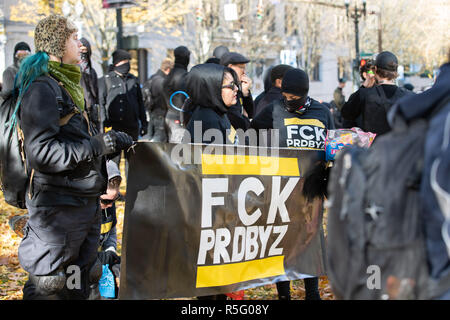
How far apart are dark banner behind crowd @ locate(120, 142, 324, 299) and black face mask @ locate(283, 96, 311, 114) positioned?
0.46 m

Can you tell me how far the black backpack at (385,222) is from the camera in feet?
6.97

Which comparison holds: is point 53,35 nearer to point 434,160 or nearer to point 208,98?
point 208,98

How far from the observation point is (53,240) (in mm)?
3553

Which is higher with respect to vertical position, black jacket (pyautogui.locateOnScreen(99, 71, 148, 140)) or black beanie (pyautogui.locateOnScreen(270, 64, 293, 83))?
black beanie (pyautogui.locateOnScreen(270, 64, 293, 83))

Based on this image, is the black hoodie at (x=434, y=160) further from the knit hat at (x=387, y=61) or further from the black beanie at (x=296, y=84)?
the knit hat at (x=387, y=61)

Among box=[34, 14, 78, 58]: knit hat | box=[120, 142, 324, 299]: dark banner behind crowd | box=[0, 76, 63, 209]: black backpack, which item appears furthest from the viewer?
box=[120, 142, 324, 299]: dark banner behind crowd

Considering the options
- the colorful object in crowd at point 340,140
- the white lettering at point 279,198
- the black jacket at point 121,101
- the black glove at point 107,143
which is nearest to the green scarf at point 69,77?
the black glove at point 107,143

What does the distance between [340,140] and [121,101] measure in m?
5.09

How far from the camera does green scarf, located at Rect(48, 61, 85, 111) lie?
3.70 metres

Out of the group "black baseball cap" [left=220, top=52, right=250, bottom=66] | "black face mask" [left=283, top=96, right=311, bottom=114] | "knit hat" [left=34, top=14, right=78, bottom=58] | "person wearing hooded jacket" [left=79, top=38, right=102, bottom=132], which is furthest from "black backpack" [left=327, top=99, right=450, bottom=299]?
"person wearing hooded jacket" [left=79, top=38, right=102, bottom=132]

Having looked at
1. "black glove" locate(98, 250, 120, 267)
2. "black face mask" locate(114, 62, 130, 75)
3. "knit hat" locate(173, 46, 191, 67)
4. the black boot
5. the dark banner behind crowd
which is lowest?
the black boot

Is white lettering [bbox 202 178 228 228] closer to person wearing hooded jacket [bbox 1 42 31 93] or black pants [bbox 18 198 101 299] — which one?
black pants [bbox 18 198 101 299]

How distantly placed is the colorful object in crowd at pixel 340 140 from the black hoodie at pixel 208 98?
845 millimetres

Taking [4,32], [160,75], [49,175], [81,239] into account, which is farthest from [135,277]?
[4,32]
